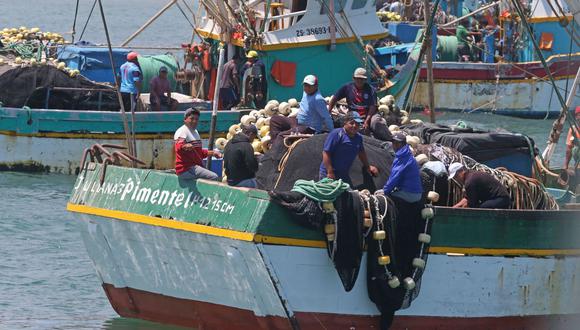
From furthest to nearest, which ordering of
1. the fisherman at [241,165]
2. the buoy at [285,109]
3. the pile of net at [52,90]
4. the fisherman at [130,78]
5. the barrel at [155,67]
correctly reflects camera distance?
the barrel at [155,67]
the pile of net at [52,90]
the fisherman at [130,78]
the buoy at [285,109]
the fisherman at [241,165]

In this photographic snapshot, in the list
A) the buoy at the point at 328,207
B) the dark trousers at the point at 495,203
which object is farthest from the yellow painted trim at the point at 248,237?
the dark trousers at the point at 495,203

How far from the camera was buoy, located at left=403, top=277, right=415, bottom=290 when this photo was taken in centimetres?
1289

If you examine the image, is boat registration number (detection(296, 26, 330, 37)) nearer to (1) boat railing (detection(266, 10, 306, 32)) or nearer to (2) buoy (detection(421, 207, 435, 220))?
(1) boat railing (detection(266, 10, 306, 32))

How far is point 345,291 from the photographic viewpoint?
12938 millimetres

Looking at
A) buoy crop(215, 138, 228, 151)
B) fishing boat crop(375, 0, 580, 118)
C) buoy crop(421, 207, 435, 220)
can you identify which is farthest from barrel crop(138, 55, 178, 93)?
buoy crop(421, 207, 435, 220)

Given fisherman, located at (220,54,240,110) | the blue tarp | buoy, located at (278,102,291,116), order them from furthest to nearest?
1. the blue tarp
2. fisherman, located at (220,54,240,110)
3. buoy, located at (278,102,291,116)

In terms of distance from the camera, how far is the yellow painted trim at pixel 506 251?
13.1 metres

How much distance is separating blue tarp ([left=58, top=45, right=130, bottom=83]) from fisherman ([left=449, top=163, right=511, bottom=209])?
1290cm

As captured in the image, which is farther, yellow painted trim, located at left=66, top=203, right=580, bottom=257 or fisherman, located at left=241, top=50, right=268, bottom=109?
fisherman, located at left=241, top=50, right=268, bottom=109

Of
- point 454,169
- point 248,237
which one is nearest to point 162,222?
point 248,237

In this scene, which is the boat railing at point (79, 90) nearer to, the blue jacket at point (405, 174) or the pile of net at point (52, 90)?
the pile of net at point (52, 90)

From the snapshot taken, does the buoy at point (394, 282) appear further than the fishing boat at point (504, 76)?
No

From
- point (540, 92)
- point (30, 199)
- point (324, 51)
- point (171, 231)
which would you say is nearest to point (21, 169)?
point (30, 199)

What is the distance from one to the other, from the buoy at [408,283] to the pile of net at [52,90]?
450 inches
